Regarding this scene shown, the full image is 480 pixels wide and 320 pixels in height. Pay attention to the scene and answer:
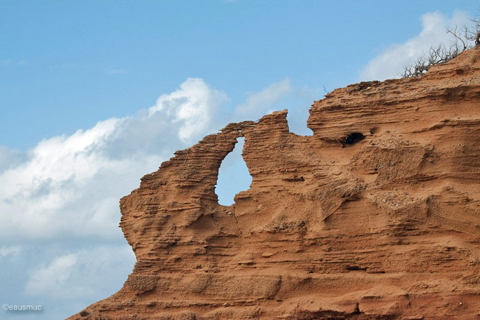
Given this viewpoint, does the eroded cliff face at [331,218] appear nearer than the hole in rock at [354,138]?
Yes

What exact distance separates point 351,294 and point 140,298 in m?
6.24

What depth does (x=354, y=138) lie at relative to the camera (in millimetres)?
24859

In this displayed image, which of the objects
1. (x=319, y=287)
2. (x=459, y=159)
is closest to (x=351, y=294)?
(x=319, y=287)

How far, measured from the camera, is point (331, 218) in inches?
945

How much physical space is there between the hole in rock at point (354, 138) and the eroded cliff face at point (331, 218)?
0.10ft

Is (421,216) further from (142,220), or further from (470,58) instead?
(142,220)

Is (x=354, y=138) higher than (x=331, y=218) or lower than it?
higher

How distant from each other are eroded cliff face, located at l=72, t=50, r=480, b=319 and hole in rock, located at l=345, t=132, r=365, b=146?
0.10 ft

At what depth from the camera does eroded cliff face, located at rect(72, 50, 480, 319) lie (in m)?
22.5

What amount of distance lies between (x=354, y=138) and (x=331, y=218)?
241 cm

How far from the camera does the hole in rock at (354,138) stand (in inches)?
971

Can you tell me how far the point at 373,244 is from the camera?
2330cm

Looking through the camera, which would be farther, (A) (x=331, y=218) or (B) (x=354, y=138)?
(B) (x=354, y=138)

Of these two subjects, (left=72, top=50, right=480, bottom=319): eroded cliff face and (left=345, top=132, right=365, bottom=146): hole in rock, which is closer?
(left=72, top=50, right=480, bottom=319): eroded cliff face
